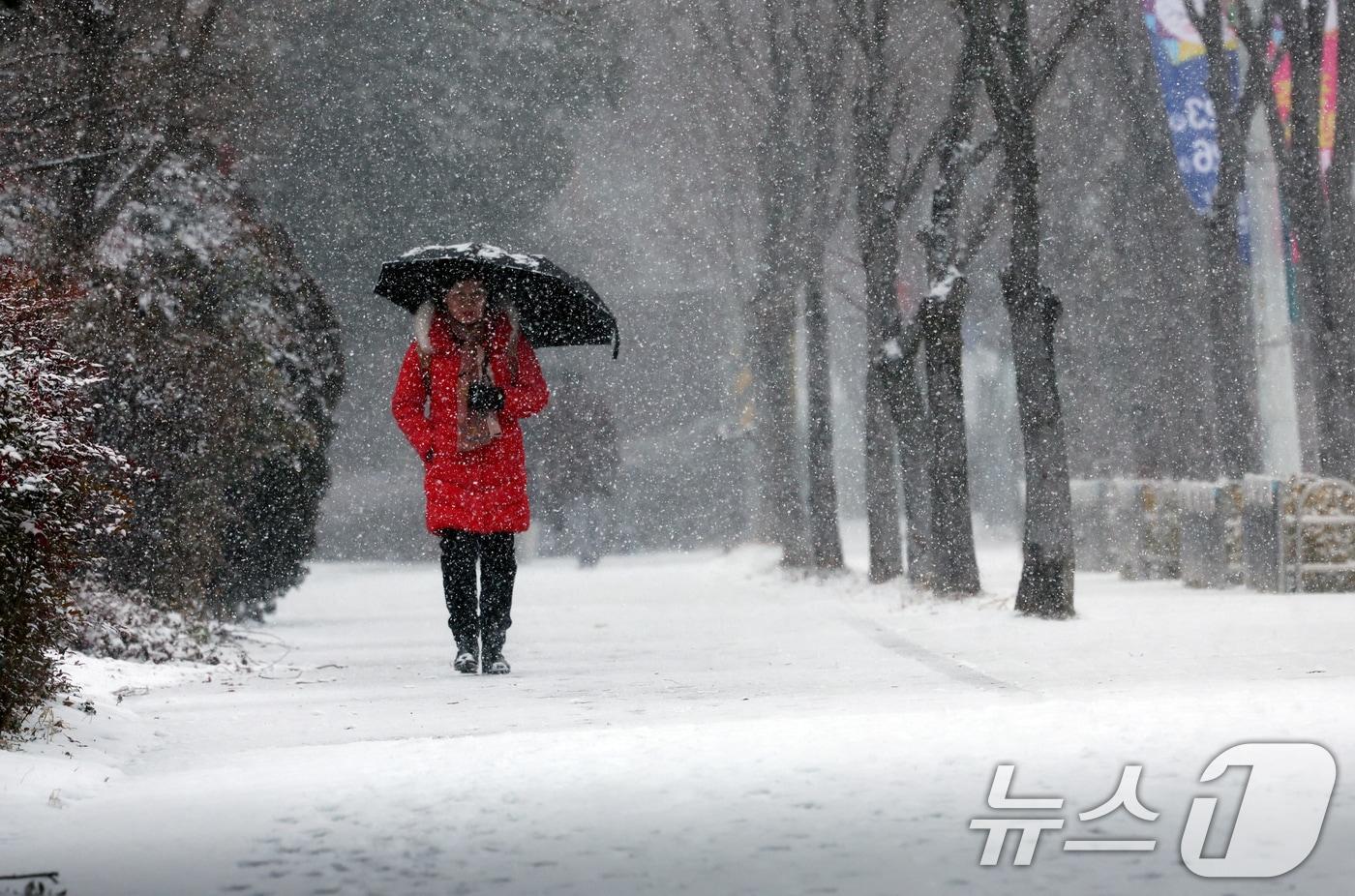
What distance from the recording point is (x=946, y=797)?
5125 millimetres

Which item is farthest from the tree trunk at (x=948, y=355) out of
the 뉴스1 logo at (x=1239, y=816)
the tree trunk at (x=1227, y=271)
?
the 뉴스1 logo at (x=1239, y=816)

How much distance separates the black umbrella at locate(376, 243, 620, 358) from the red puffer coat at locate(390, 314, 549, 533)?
38 centimetres

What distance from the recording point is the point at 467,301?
9.76m

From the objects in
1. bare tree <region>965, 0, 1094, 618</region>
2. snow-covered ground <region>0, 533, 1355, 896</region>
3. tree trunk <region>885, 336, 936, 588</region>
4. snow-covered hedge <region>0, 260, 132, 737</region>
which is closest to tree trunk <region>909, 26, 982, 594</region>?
tree trunk <region>885, 336, 936, 588</region>

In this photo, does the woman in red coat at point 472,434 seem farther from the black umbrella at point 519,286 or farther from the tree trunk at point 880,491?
the tree trunk at point 880,491

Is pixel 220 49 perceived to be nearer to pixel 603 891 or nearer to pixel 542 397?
pixel 542 397

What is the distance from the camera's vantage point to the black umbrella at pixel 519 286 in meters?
10.1

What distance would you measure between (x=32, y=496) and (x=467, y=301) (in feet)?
11.4

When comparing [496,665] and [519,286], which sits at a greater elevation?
[519,286]

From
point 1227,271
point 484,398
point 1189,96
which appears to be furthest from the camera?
point 1189,96

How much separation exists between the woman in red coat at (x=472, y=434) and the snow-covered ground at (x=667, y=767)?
51cm

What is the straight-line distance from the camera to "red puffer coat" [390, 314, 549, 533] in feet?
31.9

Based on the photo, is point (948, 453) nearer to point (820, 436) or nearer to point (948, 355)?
point (948, 355)

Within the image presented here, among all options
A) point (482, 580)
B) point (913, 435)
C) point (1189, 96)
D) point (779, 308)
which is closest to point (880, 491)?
point (913, 435)
